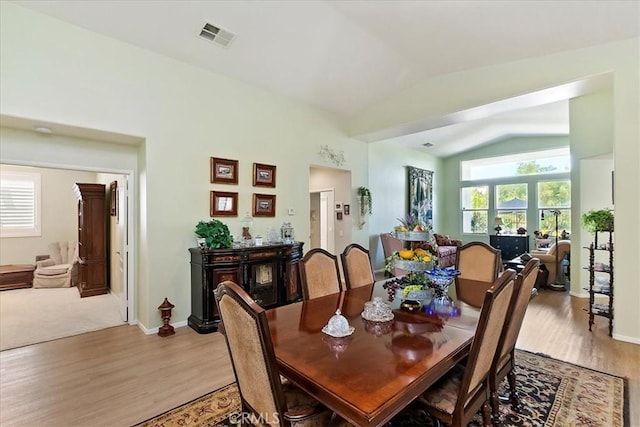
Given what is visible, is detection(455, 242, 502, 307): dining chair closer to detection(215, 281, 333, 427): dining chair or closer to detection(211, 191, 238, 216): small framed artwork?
detection(215, 281, 333, 427): dining chair

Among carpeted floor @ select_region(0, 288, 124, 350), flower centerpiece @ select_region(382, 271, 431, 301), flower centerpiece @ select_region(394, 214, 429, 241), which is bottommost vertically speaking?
carpeted floor @ select_region(0, 288, 124, 350)

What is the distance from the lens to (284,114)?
505 cm

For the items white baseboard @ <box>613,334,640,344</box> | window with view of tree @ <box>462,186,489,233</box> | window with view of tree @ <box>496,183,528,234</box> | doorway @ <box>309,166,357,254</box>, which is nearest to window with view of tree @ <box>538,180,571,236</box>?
window with view of tree @ <box>496,183,528,234</box>

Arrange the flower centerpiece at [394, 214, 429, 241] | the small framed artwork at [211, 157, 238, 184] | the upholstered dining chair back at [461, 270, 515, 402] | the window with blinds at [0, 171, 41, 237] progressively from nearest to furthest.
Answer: the upholstered dining chair back at [461, 270, 515, 402] < the flower centerpiece at [394, 214, 429, 241] < the small framed artwork at [211, 157, 238, 184] < the window with blinds at [0, 171, 41, 237]

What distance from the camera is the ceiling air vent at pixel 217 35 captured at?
3463mm

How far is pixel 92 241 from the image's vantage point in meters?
5.65

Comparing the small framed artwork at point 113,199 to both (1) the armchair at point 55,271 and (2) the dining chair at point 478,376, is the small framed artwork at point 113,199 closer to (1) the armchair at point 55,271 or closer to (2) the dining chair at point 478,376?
(1) the armchair at point 55,271

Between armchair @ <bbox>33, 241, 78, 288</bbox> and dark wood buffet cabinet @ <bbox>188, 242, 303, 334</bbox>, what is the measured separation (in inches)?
160

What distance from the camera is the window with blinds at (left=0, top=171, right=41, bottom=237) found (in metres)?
6.53

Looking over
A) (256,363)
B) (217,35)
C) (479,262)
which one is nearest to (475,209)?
(479,262)

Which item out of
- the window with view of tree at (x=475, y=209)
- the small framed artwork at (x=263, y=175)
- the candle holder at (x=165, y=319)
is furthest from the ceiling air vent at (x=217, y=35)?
the window with view of tree at (x=475, y=209)

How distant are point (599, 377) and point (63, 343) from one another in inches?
209

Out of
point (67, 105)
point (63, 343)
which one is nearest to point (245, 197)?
point (67, 105)

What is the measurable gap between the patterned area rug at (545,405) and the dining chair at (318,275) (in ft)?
3.30
